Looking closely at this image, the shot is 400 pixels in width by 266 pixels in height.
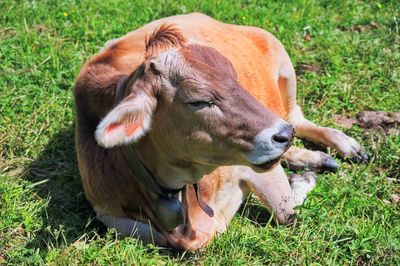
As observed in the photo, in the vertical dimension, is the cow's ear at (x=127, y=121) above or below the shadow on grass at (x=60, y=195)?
above

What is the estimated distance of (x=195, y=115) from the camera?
3.93 meters

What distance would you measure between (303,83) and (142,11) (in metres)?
1.89

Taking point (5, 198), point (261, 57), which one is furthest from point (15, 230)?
point (261, 57)

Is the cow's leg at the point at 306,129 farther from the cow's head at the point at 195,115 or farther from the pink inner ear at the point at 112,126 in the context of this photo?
the pink inner ear at the point at 112,126

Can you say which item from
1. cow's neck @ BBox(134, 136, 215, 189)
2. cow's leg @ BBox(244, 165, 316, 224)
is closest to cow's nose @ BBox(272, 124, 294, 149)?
cow's neck @ BBox(134, 136, 215, 189)

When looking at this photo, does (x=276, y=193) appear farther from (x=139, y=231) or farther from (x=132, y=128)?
(x=132, y=128)

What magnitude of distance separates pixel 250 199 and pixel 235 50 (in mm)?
1290

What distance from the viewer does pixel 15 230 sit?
4695 mm

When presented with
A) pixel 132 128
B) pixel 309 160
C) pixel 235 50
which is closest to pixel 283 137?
pixel 132 128

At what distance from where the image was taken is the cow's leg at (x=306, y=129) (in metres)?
5.61

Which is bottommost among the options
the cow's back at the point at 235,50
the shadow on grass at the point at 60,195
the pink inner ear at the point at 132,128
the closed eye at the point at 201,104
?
the shadow on grass at the point at 60,195

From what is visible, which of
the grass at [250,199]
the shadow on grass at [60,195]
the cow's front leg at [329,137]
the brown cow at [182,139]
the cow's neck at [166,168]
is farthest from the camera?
the cow's front leg at [329,137]

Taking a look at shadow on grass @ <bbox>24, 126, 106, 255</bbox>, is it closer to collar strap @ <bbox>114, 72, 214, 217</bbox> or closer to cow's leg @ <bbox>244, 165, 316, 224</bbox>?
collar strap @ <bbox>114, 72, 214, 217</bbox>

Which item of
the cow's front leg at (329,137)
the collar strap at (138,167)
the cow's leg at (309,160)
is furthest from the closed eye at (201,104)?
the cow's front leg at (329,137)
